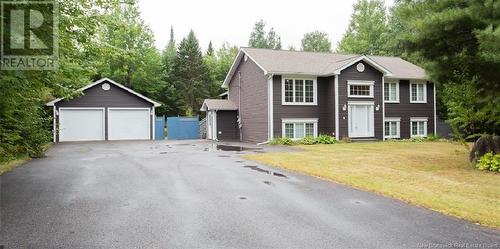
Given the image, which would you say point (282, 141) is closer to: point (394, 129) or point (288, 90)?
point (288, 90)

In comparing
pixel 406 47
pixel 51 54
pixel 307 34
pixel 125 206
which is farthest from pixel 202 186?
pixel 307 34

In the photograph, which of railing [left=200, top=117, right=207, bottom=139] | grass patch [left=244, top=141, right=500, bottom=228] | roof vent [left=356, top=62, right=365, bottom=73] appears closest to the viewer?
grass patch [left=244, top=141, right=500, bottom=228]

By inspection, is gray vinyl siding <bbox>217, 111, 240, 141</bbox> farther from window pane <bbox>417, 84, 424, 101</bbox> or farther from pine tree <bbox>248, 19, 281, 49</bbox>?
pine tree <bbox>248, 19, 281, 49</bbox>

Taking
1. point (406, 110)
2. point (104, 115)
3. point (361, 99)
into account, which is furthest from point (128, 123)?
point (406, 110)

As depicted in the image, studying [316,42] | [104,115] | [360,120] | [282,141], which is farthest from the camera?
[316,42]

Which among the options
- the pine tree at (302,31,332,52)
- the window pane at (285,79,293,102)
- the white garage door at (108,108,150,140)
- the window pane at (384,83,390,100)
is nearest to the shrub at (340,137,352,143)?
the window pane at (285,79,293,102)

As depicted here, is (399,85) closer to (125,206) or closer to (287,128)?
(287,128)

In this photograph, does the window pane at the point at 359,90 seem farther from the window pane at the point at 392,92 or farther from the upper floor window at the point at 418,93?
the upper floor window at the point at 418,93

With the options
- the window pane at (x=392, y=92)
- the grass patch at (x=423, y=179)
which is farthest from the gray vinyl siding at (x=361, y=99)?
the grass patch at (x=423, y=179)

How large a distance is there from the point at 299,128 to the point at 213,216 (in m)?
18.8

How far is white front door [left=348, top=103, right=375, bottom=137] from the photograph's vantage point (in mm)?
24922

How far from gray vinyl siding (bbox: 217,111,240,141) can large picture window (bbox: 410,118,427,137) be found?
1234cm

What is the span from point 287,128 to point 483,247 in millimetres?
19540

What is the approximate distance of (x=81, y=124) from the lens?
96.8 ft
